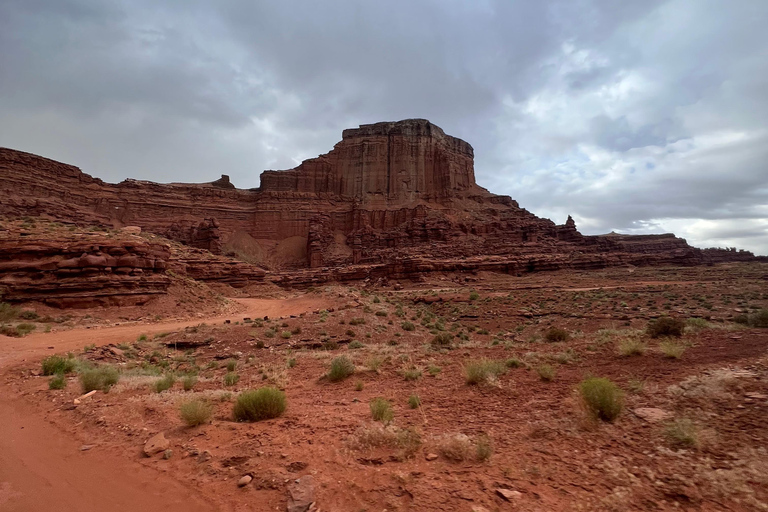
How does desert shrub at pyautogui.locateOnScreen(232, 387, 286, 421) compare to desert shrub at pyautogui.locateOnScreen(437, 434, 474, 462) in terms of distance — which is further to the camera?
desert shrub at pyautogui.locateOnScreen(232, 387, 286, 421)

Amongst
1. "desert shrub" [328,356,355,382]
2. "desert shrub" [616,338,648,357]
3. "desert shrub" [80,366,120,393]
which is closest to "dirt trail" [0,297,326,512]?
"desert shrub" [80,366,120,393]

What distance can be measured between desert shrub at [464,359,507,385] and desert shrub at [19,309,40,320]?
68.4 feet

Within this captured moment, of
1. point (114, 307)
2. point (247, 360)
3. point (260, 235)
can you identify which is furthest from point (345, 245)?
point (247, 360)

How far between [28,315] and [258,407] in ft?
62.5

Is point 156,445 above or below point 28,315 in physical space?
above

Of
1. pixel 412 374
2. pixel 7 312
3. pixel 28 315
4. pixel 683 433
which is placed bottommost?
pixel 28 315

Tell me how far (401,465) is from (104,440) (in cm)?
391

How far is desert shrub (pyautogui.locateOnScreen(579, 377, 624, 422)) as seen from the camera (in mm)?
4332

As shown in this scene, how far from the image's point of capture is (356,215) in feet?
237

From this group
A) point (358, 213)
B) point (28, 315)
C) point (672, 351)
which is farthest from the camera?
point (358, 213)

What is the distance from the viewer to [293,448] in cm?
411

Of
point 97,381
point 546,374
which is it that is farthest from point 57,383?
point 546,374

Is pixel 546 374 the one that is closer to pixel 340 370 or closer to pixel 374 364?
pixel 374 364

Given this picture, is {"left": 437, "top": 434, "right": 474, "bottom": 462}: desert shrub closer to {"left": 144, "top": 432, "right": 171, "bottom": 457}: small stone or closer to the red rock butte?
{"left": 144, "top": 432, "right": 171, "bottom": 457}: small stone
